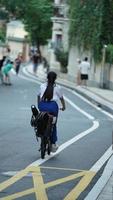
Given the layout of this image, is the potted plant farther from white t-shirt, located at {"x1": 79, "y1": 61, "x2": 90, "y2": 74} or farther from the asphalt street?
the asphalt street

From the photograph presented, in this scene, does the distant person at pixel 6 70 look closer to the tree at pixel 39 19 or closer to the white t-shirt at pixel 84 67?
the white t-shirt at pixel 84 67

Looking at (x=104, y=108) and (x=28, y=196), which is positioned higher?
(x=28, y=196)

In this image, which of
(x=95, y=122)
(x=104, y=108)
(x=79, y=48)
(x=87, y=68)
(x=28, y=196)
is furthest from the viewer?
(x=79, y=48)

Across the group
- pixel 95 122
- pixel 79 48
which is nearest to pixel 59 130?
pixel 95 122

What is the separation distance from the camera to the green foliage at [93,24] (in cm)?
4209

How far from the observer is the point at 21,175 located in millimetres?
11602

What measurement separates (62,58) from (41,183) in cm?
4241

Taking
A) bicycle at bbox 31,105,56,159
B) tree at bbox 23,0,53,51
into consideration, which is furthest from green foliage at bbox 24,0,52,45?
bicycle at bbox 31,105,56,159

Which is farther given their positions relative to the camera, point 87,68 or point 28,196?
point 87,68

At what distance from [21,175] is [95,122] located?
10.8m

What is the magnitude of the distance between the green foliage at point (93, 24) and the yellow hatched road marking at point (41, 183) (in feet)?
98.1

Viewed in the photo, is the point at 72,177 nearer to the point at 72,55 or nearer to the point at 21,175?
the point at 21,175

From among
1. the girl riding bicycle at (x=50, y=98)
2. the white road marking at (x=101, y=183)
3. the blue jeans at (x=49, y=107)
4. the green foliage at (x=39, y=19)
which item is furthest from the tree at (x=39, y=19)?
the white road marking at (x=101, y=183)

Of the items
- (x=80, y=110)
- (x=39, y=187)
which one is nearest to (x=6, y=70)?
(x=80, y=110)
